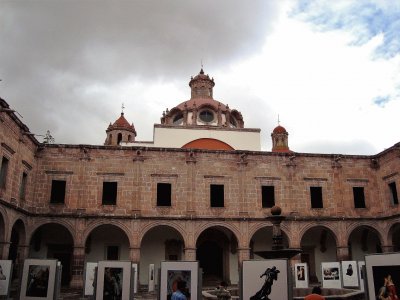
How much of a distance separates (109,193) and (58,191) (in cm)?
222

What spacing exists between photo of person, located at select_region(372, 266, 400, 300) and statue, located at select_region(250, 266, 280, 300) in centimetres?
163

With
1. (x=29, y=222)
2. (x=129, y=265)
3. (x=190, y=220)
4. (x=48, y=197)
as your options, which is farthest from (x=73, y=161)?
(x=129, y=265)

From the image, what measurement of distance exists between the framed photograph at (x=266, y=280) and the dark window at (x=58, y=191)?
501 inches

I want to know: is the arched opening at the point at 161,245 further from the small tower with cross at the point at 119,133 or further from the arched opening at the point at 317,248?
the small tower with cross at the point at 119,133

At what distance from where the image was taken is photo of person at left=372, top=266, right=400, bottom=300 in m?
6.48

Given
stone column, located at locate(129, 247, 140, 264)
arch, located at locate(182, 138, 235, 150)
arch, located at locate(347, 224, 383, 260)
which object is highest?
arch, located at locate(182, 138, 235, 150)

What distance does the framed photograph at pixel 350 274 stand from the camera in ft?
47.9

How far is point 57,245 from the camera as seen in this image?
19391 millimetres

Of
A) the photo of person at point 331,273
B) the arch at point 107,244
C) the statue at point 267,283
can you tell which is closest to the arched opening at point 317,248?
the photo of person at point 331,273

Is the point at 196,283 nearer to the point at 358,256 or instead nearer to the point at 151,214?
the point at 151,214

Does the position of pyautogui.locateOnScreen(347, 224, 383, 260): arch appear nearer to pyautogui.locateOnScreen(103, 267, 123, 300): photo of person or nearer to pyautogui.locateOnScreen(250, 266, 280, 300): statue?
pyautogui.locateOnScreen(103, 267, 123, 300): photo of person

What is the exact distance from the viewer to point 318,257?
2062 centimetres

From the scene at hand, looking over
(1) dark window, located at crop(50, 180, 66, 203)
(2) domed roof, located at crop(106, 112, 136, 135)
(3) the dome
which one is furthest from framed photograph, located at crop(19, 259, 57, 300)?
(2) domed roof, located at crop(106, 112, 136, 135)

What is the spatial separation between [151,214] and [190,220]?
176cm
